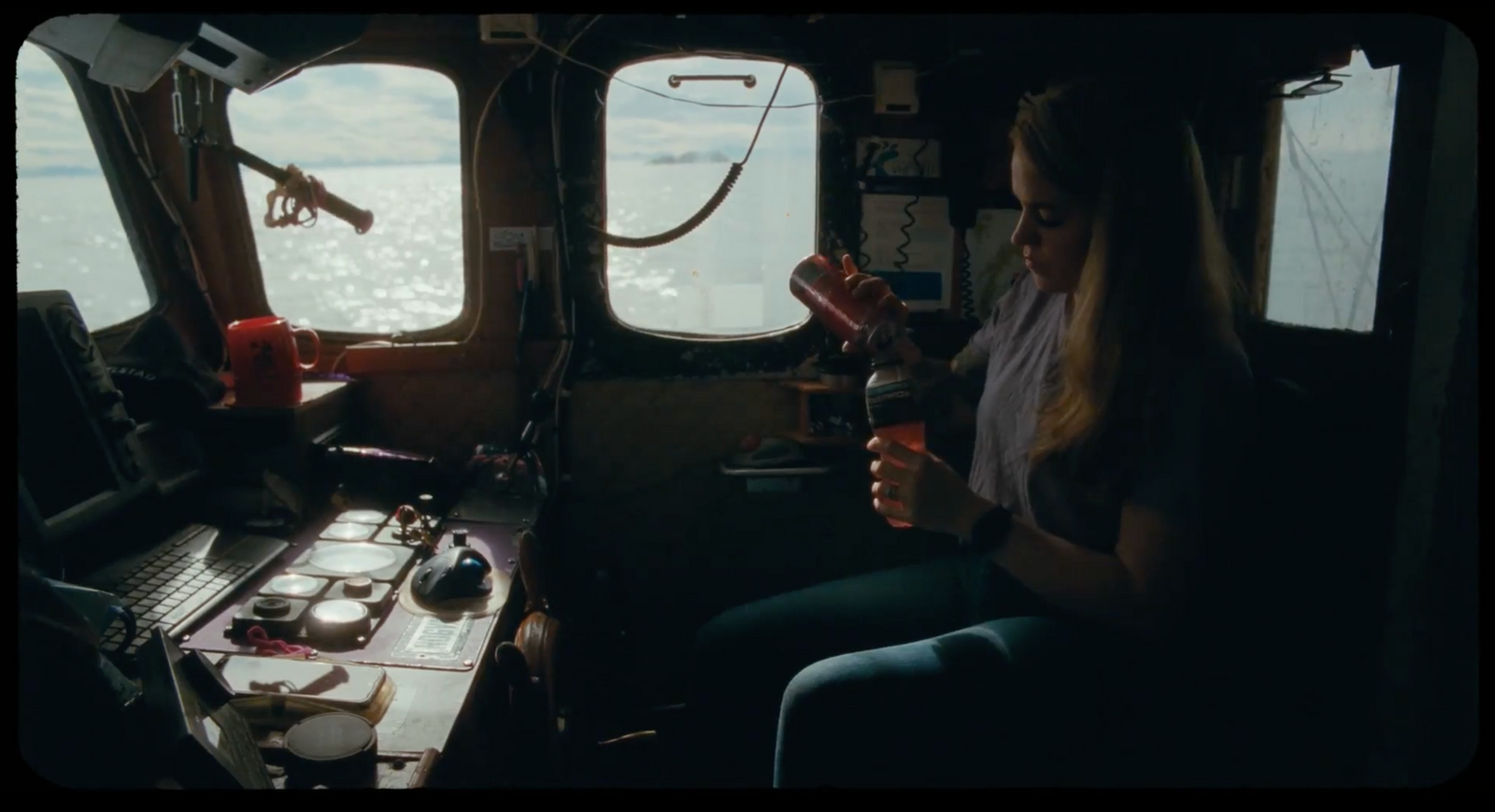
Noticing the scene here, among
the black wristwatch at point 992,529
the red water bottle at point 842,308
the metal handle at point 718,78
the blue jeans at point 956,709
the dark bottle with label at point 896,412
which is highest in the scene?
the metal handle at point 718,78

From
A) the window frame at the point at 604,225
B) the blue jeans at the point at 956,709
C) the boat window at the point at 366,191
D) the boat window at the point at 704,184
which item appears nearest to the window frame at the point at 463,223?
the boat window at the point at 366,191

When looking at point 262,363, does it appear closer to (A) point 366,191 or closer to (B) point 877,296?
(A) point 366,191

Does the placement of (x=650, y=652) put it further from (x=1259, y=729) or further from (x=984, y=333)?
(x=1259, y=729)

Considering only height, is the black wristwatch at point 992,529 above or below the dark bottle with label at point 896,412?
below

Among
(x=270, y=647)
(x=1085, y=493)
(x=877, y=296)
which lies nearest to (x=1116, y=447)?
(x=1085, y=493)

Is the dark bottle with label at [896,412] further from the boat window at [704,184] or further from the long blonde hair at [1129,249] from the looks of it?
the boat window at [704,184]

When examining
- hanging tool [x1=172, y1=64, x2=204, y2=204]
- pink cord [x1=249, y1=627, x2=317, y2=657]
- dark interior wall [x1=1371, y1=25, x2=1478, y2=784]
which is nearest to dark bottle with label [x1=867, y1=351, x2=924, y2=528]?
dark interior wall [x1=1371, y1=25, x2=1478, y2=784]

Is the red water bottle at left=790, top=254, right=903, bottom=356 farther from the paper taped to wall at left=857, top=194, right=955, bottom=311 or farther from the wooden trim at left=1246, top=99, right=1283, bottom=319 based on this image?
the wooden trim at left=1246, top=99, right=1283, bottom=319
